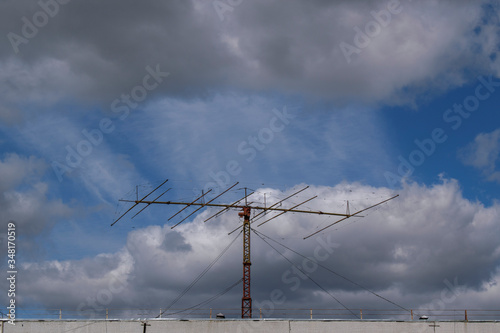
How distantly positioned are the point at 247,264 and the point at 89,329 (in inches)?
726

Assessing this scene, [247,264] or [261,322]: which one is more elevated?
[247,264]

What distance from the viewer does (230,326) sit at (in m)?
51.4

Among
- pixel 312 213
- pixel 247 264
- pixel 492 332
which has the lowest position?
pixel 492 332

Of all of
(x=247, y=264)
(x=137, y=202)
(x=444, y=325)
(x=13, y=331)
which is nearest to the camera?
(x=13, y=331)

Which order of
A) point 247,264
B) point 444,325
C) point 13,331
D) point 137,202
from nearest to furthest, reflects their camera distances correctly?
point 13,331 → point 444,325 → point 137,202 → point 247,264

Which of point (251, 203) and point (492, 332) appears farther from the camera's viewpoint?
point (251, 203)

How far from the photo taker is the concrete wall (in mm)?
50438

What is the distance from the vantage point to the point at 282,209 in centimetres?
6525

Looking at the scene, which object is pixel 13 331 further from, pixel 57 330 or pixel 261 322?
pixel 261 322

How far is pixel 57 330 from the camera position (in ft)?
165

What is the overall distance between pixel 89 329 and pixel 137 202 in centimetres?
1286

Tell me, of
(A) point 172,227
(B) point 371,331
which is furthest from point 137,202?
(B) point 371,331

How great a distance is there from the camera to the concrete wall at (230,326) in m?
50.4

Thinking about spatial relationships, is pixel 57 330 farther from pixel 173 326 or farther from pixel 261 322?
pixel 261 322
